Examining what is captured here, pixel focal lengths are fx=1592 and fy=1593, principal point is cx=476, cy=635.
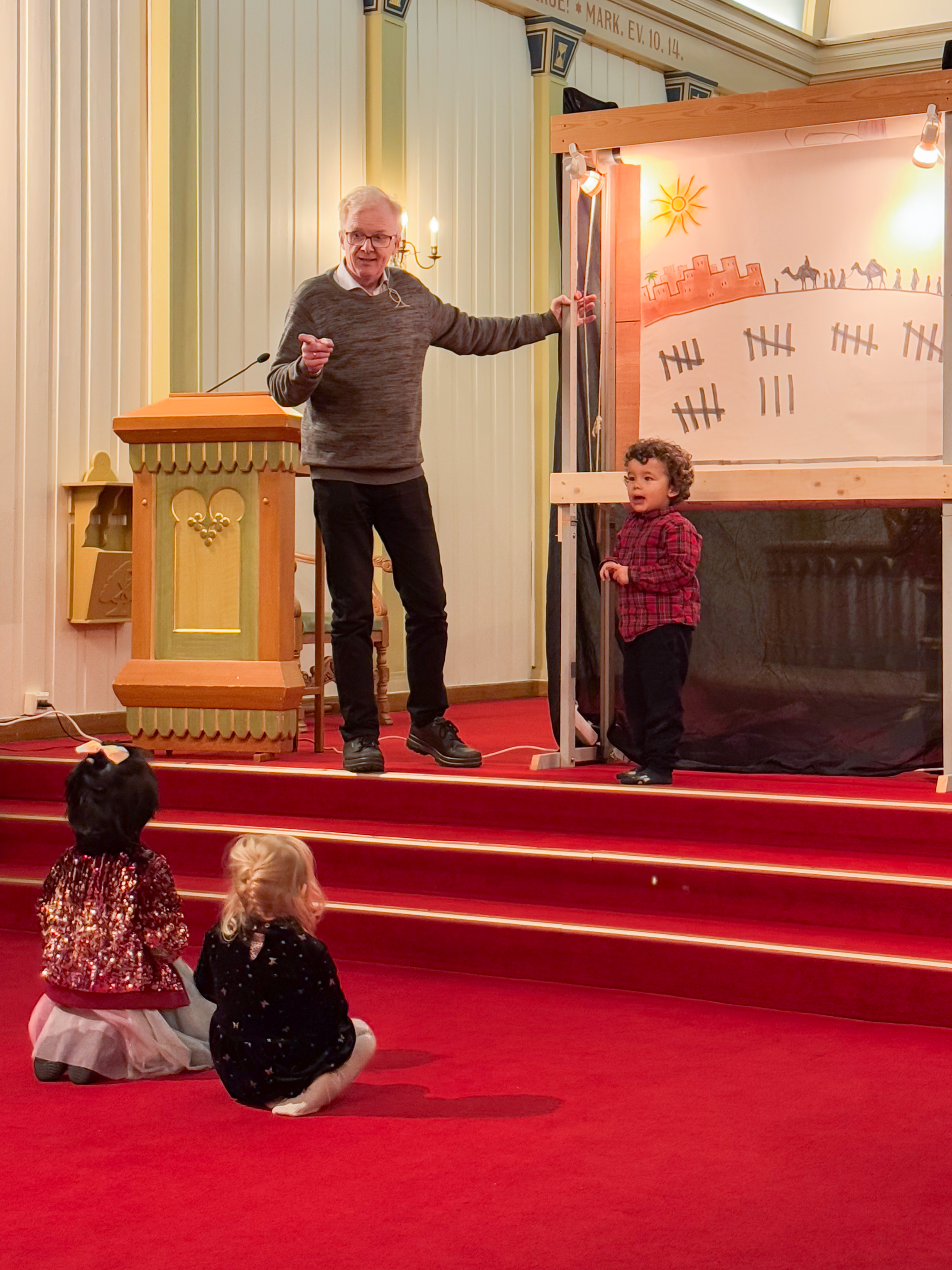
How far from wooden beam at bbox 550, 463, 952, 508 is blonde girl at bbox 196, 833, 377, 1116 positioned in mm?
2237

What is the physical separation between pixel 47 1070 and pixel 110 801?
591 millimetres

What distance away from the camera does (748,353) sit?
5.11 meters

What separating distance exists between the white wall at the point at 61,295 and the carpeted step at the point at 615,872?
1.72 meters

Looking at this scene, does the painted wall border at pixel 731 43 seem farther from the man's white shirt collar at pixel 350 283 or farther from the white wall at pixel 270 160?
the man's white shirt collar at pixel 350 283

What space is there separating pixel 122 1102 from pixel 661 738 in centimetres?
214

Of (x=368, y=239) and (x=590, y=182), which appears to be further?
(x=590, y=182)

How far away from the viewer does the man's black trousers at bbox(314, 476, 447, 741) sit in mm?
4953

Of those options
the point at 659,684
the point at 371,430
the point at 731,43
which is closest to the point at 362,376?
the point at 371,430

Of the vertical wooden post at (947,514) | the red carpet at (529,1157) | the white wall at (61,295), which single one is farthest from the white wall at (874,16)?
the red carpet at (529,1157)

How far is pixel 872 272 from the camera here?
4949mm

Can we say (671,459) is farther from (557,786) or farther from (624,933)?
(624,933)

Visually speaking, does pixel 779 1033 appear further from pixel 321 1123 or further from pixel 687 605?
pixel 687 605

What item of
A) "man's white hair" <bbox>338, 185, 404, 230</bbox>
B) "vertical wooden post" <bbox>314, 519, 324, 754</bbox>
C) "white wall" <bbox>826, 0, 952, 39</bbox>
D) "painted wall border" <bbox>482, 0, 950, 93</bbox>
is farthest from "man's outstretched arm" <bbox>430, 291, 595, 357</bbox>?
"white wall" <bbox>826, 0, 952, 39</bbox>

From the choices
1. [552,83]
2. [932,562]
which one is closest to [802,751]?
[932,562]
